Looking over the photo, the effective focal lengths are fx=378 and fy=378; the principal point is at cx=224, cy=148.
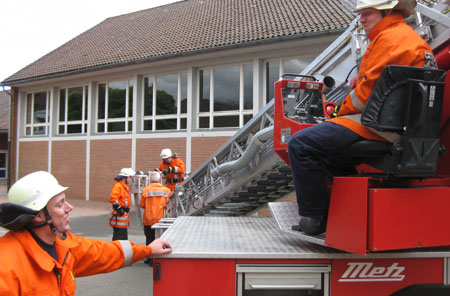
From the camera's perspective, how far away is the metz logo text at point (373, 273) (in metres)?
2.42

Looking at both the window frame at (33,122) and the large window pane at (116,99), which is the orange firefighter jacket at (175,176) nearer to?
the large window pane at (116,99)

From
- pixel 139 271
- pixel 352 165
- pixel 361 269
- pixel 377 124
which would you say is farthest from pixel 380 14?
pixel 139 271

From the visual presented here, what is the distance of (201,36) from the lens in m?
15.5

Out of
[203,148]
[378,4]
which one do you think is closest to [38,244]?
[378,4]

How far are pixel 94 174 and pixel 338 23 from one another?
40.7ft

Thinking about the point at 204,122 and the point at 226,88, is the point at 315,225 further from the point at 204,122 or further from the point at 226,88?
the point at 204,122

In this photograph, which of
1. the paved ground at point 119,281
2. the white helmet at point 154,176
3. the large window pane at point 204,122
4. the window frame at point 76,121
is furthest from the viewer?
the window frame at point 76,121

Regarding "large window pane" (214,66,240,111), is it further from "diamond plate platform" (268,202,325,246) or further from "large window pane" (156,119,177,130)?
"diamond plate platform" (268,202,325,246)

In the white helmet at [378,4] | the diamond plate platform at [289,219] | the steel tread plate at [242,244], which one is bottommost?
the steel tread plate at [242,244]

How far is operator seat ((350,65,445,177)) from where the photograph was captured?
7.14ft

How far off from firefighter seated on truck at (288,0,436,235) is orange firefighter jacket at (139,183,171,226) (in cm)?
547

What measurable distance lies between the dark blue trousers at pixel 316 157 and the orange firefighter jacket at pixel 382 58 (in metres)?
0.09

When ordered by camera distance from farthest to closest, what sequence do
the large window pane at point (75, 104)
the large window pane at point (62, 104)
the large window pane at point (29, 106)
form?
the large window pane at point (29, 106) → the large window pane at point (62, 104) → the large window pane at point (75, 104)

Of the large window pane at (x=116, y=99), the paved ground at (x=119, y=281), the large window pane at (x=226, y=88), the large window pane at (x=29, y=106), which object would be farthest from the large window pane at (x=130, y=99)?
the large window pane at (x=29, y=106)
